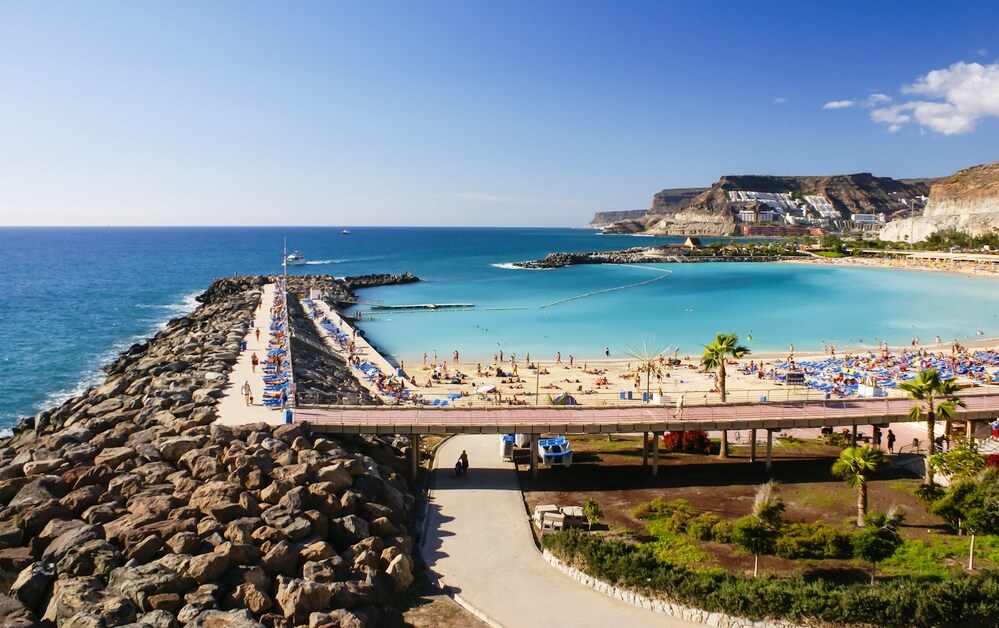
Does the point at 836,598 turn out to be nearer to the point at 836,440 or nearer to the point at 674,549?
the point at 674,549

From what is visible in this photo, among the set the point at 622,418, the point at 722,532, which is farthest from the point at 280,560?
the point at 622,418

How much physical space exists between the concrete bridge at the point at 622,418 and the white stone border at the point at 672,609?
7.05 meters

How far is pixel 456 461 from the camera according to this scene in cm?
2338

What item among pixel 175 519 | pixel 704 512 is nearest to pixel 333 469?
pixel 175 519

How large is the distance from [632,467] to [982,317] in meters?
58.2

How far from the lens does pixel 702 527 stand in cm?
1794

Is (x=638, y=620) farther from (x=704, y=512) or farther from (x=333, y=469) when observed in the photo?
(x=333, y=469)

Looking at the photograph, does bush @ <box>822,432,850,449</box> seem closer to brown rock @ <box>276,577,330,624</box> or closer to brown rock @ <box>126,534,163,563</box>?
brown rock @ <box>276,577,330,624</box>

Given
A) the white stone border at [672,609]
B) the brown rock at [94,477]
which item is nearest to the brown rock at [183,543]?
the brown rock at [94,477]

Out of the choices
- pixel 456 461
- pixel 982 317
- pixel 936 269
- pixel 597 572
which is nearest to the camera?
pixel 597 572

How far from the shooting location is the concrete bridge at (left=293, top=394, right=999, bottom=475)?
883 inches

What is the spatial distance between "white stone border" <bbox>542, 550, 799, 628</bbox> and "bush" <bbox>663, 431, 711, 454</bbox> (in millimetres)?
10550

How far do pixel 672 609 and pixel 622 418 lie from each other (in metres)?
9.67

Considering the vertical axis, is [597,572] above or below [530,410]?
below
